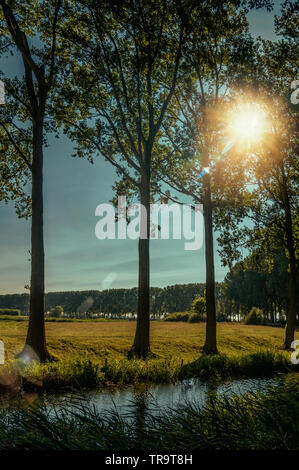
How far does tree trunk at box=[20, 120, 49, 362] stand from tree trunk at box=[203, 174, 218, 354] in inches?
334

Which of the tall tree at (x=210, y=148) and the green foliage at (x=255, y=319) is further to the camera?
the green foliage at (x=255, y=319)

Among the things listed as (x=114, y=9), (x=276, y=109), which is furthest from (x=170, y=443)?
(x=276, y=109)

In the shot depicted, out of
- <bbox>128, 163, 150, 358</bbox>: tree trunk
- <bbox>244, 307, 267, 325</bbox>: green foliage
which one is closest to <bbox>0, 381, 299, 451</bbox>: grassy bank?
<bbox>128, 163, 150, 358</bbox>: tree trunk

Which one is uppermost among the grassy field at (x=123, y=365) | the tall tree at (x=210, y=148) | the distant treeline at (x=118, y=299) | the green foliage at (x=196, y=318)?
the tall tree at (x=210, y=148)

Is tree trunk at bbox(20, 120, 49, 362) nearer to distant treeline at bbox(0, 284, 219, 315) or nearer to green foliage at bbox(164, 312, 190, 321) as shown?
green foliage at bbox(164, 312, 190, 321)

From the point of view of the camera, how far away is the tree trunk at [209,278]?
17766 millimetres

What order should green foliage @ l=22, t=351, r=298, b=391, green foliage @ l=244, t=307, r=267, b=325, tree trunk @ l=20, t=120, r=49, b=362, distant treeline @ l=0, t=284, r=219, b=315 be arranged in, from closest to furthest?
1. green foliage @ l=22, t=351, r=298, b=391
2. tree trunk @ l=20, t=120, r=49, b=362
3. green foliage @ l=244, t=307, r=267, b=325
4. distant treeline @ l=0, t=284, r=219, b=315

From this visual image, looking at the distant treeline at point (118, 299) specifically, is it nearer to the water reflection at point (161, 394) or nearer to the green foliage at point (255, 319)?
the green foliage at point (255, 319)

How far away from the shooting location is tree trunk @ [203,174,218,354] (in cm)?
1777

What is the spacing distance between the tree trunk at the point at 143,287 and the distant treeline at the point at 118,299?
114752 mm

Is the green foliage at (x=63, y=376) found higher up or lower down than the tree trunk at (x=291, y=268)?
lower down

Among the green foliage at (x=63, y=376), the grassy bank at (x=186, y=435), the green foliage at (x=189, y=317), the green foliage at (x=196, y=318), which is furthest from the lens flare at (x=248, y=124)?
the green foliage at (x=189, y=317)

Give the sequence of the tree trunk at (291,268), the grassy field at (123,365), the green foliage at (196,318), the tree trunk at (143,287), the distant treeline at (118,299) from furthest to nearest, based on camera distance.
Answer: the distant treeline at (118,299) → the green foliage at (196,318) → the tree trunk at (291,268) → the tree trunk at (143,287) → the grassy field at (123,365)

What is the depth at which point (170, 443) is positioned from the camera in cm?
361
